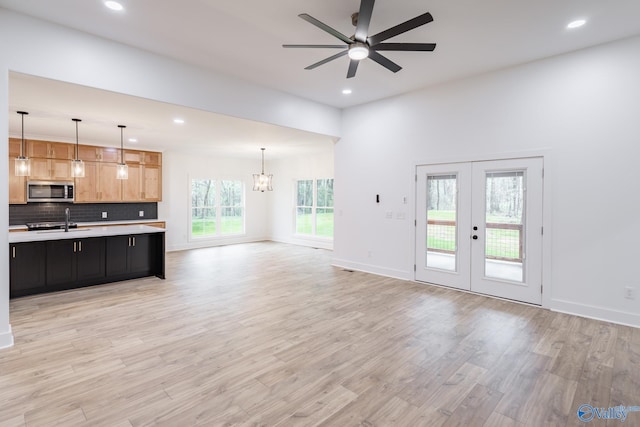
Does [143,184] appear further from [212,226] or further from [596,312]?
[596,312]

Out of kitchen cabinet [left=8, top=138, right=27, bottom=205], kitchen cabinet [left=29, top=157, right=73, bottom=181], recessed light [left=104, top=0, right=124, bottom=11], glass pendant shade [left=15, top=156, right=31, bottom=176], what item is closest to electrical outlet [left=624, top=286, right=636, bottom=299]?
recessed light [left=104, top=0, right=124, bottom=11]

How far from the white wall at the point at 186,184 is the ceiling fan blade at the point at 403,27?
25.1 feet

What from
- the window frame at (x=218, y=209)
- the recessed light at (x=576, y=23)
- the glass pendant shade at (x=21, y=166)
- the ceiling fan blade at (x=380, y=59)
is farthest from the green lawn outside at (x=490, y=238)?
the window frame at (x=218, y=209)

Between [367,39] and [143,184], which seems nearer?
[367,39]

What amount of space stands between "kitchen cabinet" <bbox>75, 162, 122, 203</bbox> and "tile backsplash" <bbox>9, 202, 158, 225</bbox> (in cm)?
36

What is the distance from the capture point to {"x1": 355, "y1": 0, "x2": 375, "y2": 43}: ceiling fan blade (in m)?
2.41

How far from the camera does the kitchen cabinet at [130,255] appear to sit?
5.29 m

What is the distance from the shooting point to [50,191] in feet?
22.7

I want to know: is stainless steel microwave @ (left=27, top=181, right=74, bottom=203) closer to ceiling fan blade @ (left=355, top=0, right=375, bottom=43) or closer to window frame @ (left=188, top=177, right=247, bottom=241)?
window frame @ (left=188, top=177, right=247, bottom=241)

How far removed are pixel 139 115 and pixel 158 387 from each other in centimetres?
416

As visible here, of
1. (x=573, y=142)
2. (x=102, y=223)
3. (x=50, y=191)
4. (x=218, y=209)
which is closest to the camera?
(x=573, y=142)

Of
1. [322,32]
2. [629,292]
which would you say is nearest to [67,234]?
[322,32]

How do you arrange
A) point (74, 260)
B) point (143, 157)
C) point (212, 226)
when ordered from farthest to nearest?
point (212, 226) → point (143, 157) → point (74, 260)

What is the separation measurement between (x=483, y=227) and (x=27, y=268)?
6645mm
